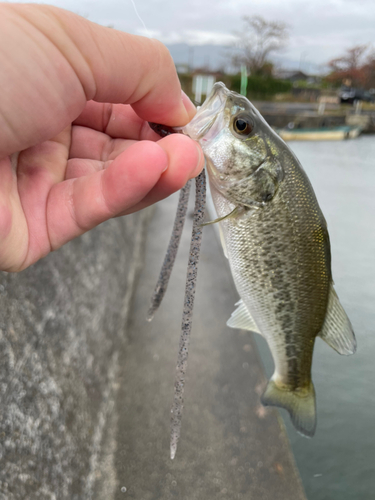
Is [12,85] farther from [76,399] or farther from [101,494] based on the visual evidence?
[101,494]

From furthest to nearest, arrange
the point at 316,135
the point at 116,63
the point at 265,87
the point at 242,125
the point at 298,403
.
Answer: the point at 265,87, the point at 316,135, the point at 298,403, the point at 242,125, the point at 116,63

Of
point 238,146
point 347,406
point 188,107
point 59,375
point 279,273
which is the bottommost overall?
point 347,406

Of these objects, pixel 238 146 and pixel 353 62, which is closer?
pixel 238 146

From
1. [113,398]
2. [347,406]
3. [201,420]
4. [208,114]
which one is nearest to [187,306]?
[208,114]

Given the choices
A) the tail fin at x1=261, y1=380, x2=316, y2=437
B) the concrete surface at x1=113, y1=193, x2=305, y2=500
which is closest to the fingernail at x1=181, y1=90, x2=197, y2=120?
the tail fin at x1=261, y1=380, x2=316, y2=437

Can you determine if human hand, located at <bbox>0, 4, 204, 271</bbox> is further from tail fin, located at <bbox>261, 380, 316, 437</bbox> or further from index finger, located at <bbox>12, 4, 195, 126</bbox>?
tail fin, located at <bbox>261, 380, 316, 437</bbox>

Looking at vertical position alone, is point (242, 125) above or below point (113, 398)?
above

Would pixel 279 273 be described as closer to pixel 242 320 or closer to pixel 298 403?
pixel 242 320
